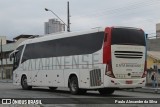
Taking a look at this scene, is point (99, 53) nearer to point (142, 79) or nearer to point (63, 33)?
point (142, 79)

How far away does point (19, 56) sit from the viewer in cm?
3108

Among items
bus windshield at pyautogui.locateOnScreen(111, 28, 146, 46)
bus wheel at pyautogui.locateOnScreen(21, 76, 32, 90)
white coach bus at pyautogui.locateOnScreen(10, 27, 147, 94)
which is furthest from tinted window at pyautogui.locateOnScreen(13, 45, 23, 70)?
bus windshield at pyautogui.locateOnScreen(111, 28, 146, 46)

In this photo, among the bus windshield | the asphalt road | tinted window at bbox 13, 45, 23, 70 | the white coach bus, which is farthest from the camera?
tinted window at bbox 13, 45, 23, 70

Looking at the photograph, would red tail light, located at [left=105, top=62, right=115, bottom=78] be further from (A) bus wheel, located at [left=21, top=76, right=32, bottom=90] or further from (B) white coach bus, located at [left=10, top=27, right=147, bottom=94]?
(A) bus wheel, located at [left=21, top=76, right=32, bottom=90]

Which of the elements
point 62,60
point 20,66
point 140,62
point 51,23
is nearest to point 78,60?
point 62,60

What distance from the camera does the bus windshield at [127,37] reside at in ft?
71.3

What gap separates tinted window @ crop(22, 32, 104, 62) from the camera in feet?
73.2

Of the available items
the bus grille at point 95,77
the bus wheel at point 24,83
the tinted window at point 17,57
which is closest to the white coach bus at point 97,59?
the bus grille at point 95,77

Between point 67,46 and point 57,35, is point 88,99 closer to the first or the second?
point 67,46

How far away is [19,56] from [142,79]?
11.6 m

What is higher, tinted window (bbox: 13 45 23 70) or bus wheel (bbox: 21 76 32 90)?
tinted window (bbox: 13 45 23 70)

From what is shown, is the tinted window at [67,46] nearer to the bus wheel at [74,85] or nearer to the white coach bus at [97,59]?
the white coach bus at [97,59]

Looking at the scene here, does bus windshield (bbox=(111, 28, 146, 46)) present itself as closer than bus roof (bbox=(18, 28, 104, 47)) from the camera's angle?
Yes

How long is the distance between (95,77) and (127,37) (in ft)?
8.70
